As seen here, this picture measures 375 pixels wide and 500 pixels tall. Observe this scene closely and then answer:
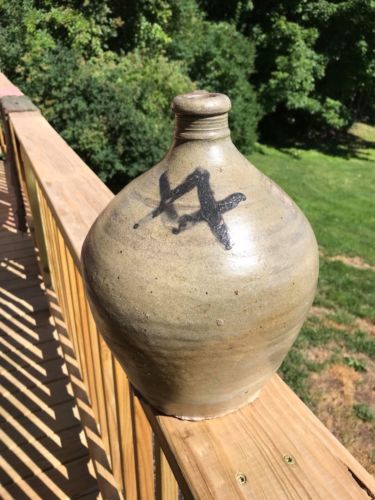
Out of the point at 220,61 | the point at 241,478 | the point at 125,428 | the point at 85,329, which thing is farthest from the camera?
the point at 220,61

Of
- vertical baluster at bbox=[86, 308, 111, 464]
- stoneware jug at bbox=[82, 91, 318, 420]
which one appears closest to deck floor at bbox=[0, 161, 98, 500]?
vertical baluster at bbox=[86, 308, 111, 464]

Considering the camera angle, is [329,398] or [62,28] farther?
[62,28]

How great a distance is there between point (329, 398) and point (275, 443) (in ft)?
9.83

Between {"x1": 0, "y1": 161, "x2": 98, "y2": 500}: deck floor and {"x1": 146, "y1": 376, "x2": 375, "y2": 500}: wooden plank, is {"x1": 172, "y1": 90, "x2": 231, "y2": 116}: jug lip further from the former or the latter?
A: {"x1": 0, "y1": 161, "x2": 98, "y2": 500}: deck floor

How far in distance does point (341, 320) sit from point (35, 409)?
10.7 feet

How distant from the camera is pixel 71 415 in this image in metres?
2.18

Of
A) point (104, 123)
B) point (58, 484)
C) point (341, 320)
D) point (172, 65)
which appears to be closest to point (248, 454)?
point (58, 484)

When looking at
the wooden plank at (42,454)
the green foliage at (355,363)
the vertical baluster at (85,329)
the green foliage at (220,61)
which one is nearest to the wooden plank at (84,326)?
the vertical baluster at (85,329)

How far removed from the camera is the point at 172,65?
9094 millimetres

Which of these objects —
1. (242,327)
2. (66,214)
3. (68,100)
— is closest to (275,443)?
(242,327)

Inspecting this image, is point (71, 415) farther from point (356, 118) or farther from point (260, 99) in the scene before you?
point (356, 118)

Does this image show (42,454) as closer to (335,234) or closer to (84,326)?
(84,326)

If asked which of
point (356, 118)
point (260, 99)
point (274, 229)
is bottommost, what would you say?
point (356, 118)

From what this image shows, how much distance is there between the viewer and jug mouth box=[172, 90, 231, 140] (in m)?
0.74
